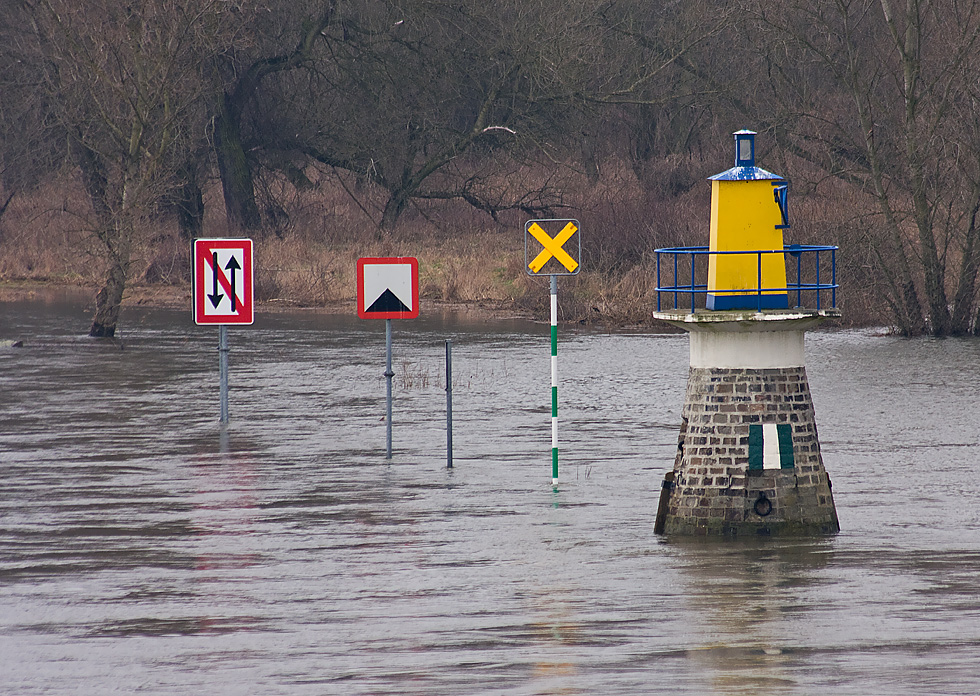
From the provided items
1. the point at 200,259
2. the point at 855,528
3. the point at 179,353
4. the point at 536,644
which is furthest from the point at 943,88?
the point at 536,644

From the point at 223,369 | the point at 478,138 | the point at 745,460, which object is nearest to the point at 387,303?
the point at 223,369

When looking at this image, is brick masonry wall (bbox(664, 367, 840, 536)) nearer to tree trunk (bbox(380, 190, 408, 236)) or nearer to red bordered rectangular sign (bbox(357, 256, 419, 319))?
red bordered rectangular sign (bbox(357, 256, 419, 319))

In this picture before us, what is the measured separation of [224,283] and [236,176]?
101 ft

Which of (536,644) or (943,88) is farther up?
(943,88)

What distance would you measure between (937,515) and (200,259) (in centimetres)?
861

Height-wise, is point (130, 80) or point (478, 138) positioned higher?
point (478, 138)

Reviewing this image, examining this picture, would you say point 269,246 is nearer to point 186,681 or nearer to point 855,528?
point 855,528

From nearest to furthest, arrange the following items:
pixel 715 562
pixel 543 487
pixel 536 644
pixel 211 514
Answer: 1. pixel 536 644
2. pixel 715 562
3. pixel 211 514
4. pixel 543 487

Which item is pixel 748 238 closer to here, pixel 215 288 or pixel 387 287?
pixel 387 287

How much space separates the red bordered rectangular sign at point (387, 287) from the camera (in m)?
15.8

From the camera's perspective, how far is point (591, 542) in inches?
472

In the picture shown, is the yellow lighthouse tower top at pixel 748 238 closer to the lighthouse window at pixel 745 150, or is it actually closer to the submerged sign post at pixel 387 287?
the lighthouse window at pixel 745 150

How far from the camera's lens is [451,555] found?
1155cm

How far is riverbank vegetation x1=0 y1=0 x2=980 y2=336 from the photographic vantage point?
1207 inches
